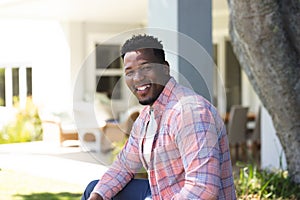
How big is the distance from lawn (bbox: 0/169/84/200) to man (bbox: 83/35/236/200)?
1.93 m

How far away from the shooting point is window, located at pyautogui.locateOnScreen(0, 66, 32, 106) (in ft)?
14.9

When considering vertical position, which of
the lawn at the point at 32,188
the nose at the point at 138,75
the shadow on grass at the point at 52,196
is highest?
the nose at the point at 138,75

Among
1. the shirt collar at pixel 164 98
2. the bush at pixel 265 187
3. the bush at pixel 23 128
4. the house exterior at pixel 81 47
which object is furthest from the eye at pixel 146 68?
the bush at pixel 265 187

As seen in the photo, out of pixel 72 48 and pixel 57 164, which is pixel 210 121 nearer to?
pixel 57 164

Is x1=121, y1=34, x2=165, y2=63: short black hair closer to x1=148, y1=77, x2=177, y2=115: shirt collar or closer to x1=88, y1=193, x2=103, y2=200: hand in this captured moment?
x1=148, y1=77, x2=177, y2=115: shirt collar

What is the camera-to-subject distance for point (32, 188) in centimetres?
566

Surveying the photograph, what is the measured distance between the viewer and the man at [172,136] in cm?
269

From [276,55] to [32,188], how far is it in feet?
7.96

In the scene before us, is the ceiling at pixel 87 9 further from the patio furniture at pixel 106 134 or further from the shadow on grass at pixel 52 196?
the patio furniture at pixel 106 134

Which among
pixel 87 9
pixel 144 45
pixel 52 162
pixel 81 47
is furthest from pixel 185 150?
pixel 81 47

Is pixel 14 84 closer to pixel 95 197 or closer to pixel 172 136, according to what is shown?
pixel 95 197

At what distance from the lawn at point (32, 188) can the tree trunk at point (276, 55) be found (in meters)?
1.86

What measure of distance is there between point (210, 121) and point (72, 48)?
9.75m

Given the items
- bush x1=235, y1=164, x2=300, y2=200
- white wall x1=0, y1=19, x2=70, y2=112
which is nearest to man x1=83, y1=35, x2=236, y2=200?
white wall x1=0, y1=19, x2=70, y2=112
